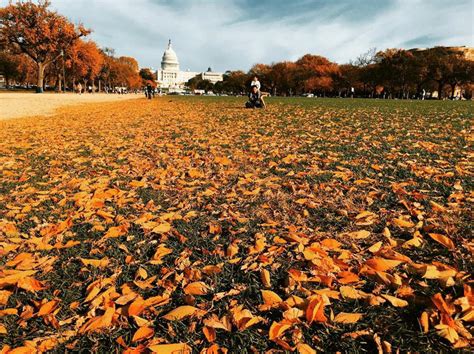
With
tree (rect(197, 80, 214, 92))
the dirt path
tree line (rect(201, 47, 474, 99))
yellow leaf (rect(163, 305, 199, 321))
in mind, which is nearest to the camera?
yellow leaf (rect(163, 305, 199, 321))

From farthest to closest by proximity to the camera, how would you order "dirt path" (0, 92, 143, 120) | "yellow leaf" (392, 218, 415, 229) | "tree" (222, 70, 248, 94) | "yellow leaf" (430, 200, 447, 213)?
"tree" (222, 70, 248, 94) < "dirt path" (0, 92, 143, 120) < "yellow leaf" (430, 200, 447, 213) < "yellow leaf" (392, 218, 415, 229)

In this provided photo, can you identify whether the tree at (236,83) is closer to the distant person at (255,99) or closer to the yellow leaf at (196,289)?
the distant person at (255,99)

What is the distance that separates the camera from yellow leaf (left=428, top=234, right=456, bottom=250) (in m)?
2.37

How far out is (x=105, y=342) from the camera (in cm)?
171

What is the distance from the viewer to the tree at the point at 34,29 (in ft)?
135

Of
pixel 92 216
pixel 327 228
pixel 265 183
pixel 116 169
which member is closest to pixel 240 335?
pixel 327 228

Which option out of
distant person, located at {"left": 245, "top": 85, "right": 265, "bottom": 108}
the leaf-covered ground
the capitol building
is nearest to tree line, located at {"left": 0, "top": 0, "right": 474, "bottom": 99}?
distant person, located at {"left": 245, "top": 85, "right": 265, "bottom": 108}

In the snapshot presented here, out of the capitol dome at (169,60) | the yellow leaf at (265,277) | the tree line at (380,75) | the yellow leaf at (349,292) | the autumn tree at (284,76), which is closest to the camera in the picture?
the yellow leaf at (349,292)

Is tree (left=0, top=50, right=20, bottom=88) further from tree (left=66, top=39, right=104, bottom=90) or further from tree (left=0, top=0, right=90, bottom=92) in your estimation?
tree (left=0, top=0, right=90, bottom=92)

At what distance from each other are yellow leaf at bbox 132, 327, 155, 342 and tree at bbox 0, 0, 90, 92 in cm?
5127

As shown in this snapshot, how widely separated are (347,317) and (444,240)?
1.22 meters

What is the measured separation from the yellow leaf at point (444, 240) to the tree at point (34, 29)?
5162cm

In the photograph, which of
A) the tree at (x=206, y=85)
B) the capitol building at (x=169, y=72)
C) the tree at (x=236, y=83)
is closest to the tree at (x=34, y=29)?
the tree at (x=236, y=83)

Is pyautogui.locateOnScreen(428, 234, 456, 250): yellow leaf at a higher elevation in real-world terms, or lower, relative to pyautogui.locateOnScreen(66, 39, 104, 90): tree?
lower
